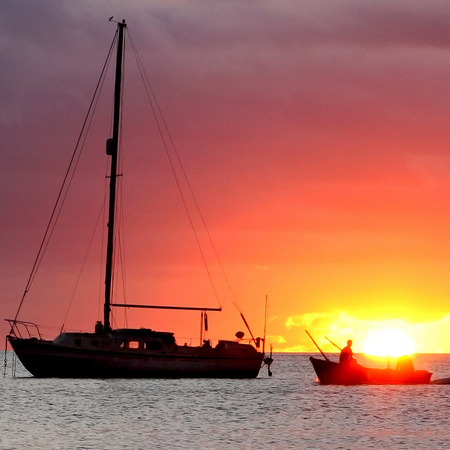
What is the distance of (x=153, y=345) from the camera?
80.9 metres

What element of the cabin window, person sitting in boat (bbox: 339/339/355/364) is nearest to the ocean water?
A: person sitting in boat (bbox: 339/339/355/364)

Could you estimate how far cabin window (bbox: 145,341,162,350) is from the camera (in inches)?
3182

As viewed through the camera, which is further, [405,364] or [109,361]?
[405,364]

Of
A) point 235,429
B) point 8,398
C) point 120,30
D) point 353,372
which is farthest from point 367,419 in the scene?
point 120,30

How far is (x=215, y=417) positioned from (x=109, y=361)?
18.7 meters

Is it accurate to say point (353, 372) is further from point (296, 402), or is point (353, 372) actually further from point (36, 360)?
point (36, 360)

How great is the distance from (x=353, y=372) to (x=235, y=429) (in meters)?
25.2

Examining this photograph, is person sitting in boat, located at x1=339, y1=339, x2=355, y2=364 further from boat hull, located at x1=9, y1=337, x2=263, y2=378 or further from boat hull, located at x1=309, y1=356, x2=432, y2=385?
boat hull, located at x1=9, y1=337, x2=263, y2=378

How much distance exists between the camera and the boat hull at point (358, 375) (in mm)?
79688

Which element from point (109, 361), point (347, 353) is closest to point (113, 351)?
point (109, 361)

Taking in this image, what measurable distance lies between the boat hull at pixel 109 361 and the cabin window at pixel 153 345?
0.32 m

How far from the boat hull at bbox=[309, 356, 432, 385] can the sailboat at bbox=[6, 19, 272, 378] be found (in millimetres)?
8396

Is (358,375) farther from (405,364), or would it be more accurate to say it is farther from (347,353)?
(405,364)

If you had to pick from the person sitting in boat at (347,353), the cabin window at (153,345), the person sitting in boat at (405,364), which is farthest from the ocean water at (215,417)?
the cabin window at (153,345)
